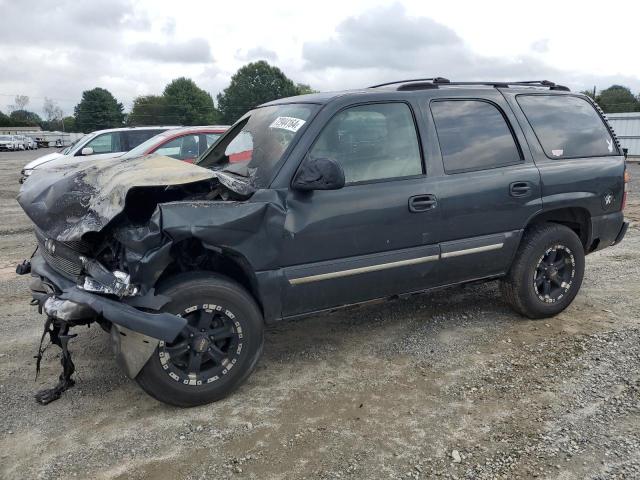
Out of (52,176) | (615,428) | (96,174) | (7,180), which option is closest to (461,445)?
(615,428)

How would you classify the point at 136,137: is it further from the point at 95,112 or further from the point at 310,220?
the point at 95,112

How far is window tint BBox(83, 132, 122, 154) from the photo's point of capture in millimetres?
11508

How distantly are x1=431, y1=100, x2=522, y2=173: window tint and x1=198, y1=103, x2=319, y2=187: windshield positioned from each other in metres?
1.06

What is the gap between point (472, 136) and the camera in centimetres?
417

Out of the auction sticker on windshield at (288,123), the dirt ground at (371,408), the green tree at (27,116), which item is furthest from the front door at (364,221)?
the green tree at (27,116)

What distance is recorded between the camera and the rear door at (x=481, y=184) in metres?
3.99

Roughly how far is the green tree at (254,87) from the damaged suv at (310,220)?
78.2 meters

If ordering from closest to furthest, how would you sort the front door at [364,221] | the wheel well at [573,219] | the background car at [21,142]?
A: 1. the front door at [364,221]
2. the wheel well at [573,219]
3. the background car at [21,142]

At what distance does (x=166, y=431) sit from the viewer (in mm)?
3088

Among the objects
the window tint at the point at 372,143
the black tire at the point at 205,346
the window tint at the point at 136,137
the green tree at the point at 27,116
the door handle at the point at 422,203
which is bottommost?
the black tire at the point at 205,346

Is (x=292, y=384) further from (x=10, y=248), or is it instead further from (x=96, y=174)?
(x=10, y=248)

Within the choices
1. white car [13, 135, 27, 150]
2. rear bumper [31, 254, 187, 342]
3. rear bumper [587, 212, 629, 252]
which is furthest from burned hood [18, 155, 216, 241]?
white car [13, 135, 27, 150]

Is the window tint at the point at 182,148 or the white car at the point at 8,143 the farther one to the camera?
the white car at the point at 8,143

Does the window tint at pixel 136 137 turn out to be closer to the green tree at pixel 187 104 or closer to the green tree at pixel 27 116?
the green tree at pixel 187 104
